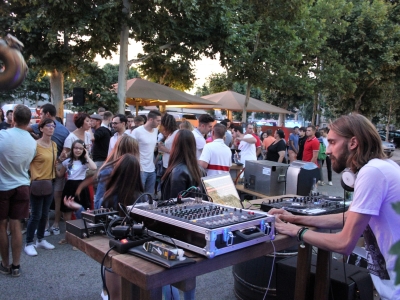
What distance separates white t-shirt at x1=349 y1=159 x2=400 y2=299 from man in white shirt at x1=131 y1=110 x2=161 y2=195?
14.6ft

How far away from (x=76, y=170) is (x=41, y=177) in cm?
59

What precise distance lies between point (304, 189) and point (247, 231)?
358 centimetres

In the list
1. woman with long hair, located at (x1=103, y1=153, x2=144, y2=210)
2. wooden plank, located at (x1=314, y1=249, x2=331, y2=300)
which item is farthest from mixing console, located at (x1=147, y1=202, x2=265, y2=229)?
wooden plank, located at (x1=314, y1=249, x2=331, y2=300)

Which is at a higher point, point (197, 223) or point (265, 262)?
point (197, 223)

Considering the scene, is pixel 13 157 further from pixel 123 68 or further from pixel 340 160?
pixel 123 68

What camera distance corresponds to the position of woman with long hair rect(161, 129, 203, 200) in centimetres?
329

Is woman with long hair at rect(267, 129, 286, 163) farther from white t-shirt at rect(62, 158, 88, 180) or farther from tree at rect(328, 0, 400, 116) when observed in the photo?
tree at rect(328, 0, 400, 116)

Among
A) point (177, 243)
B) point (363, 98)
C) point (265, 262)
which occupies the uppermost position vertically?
point (363, 98)

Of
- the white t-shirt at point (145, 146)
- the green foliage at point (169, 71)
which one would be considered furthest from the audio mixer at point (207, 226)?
the green foliage at point (169, 71)

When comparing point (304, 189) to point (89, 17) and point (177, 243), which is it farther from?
point (89, 17)

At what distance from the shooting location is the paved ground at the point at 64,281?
374 centimetres

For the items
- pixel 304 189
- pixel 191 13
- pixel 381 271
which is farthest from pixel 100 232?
pixel 191 13

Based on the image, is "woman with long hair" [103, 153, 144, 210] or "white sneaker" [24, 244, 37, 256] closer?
"woman with long hair" [103, 153, 144, 210]

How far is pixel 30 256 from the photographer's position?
4.70m
